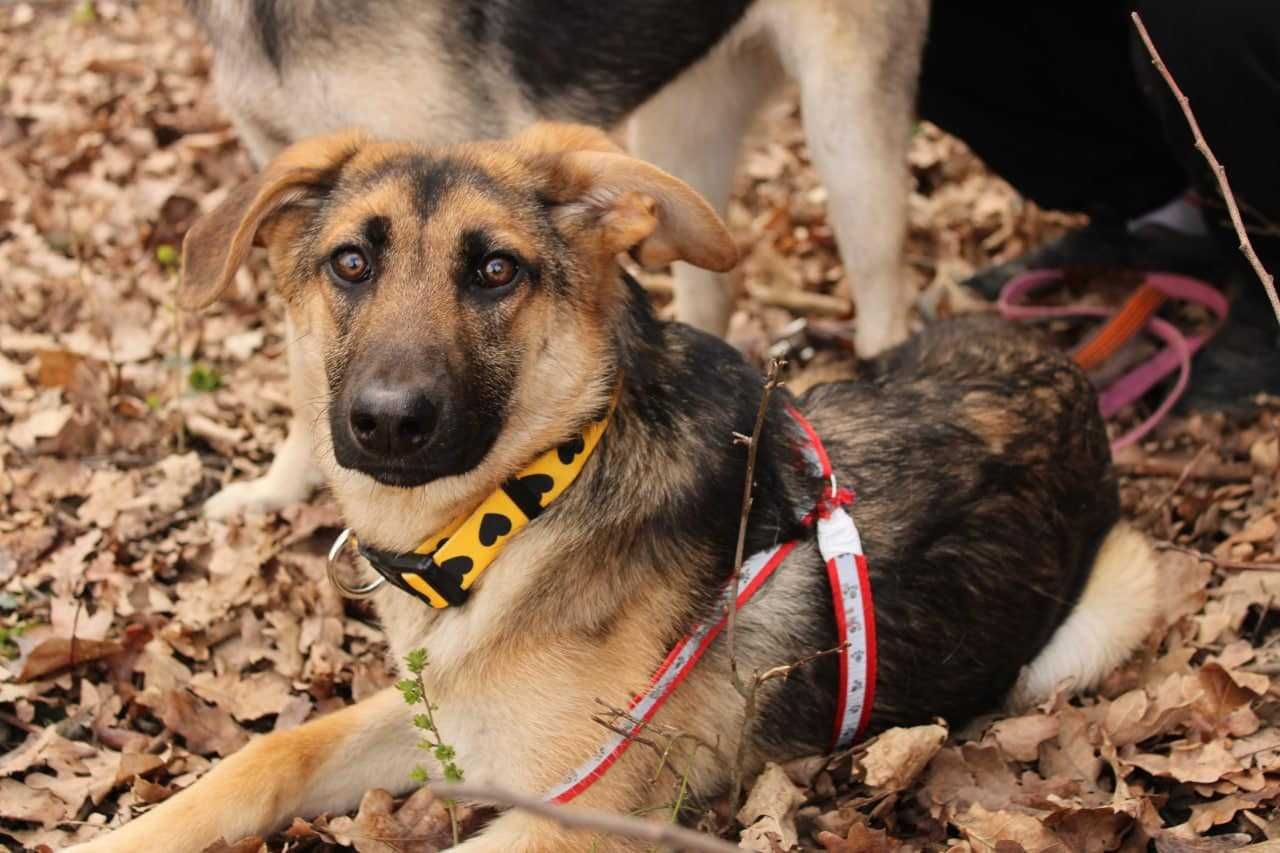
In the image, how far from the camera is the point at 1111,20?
587cm

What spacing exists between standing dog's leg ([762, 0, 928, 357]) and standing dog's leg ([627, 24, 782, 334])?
48 cm

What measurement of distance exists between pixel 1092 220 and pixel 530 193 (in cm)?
388

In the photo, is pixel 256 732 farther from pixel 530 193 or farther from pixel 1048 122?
pixel 1048 122

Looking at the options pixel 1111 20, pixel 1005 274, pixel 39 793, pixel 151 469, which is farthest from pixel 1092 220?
pixel 39 793

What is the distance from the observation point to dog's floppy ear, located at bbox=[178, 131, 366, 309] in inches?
132

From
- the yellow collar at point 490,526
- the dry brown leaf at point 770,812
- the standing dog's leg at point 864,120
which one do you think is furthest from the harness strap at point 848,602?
the standing dog's leg at point 864,120

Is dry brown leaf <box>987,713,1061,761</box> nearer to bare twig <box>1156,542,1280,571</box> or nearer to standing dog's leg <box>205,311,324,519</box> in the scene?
bare twig <box>1156,542,1280,571</box>

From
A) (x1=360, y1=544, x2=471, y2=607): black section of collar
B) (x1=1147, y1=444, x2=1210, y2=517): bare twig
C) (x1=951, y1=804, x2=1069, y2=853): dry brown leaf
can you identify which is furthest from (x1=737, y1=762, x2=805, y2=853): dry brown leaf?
(x1=1147, y1=444, x2=1210, y2=517): bare twig

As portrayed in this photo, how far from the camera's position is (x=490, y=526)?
3.25 m

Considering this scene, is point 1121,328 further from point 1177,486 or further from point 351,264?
point 351,264

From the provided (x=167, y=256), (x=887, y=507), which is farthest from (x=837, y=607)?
(x=167, y=256)

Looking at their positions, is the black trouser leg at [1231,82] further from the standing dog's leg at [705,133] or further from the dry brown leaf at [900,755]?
→ the dry brown leaf at [900,755]

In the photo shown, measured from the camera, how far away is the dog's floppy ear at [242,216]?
3352mm

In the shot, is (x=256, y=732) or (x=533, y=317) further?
(x=256, y=732)
